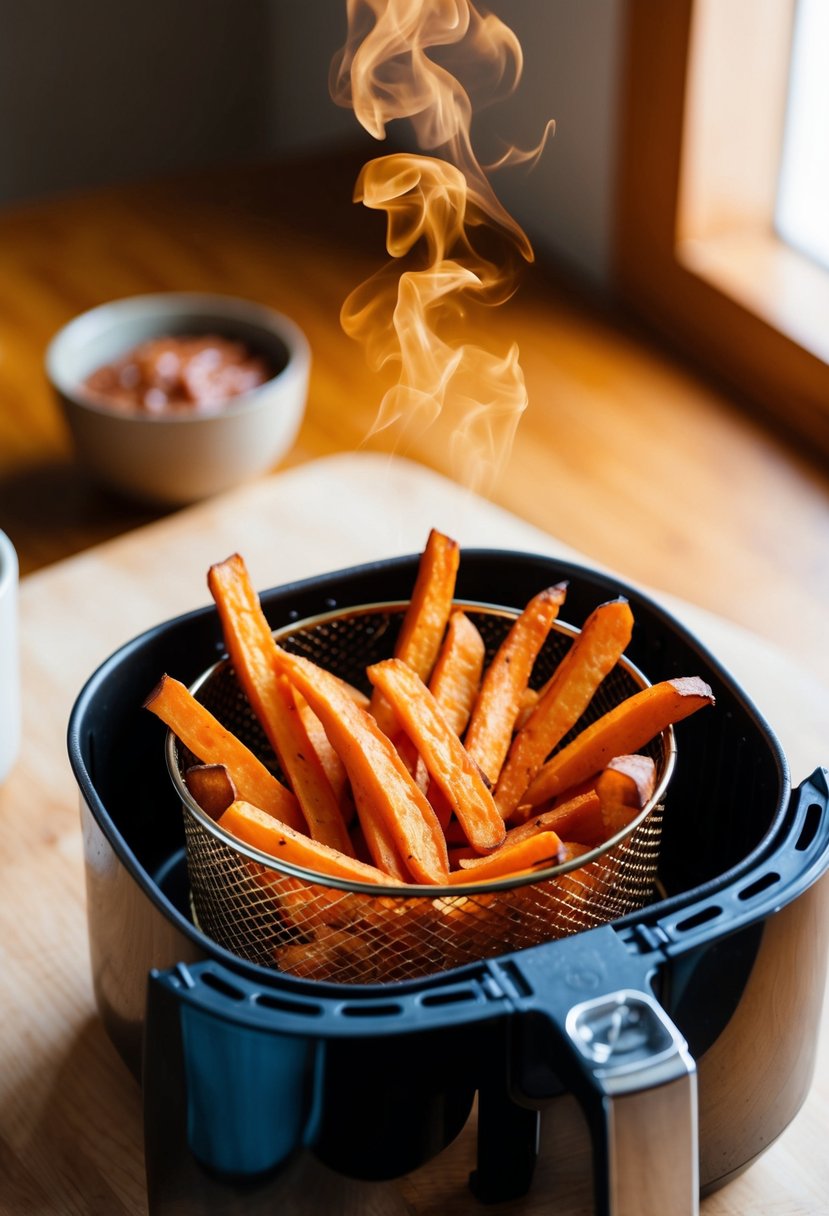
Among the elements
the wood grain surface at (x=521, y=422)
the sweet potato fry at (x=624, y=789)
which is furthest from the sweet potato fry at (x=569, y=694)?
the wood grain surface at (x=521, y=422)

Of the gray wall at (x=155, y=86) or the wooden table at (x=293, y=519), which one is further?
the gray wall at (x=155, y=86)

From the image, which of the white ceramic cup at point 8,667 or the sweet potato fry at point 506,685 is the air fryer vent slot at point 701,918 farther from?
the white ceramic cup at point 8,667

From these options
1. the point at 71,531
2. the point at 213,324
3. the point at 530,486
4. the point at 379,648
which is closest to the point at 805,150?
the point at 530,486

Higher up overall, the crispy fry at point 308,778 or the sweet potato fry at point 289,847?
the sweet potato fry at point 289,847

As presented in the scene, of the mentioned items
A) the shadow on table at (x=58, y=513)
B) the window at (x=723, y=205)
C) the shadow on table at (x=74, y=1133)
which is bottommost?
the shadow on table at (x=58, y=513)

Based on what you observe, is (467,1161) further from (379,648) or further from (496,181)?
(496,181)

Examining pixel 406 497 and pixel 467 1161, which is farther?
pixel 406 497
